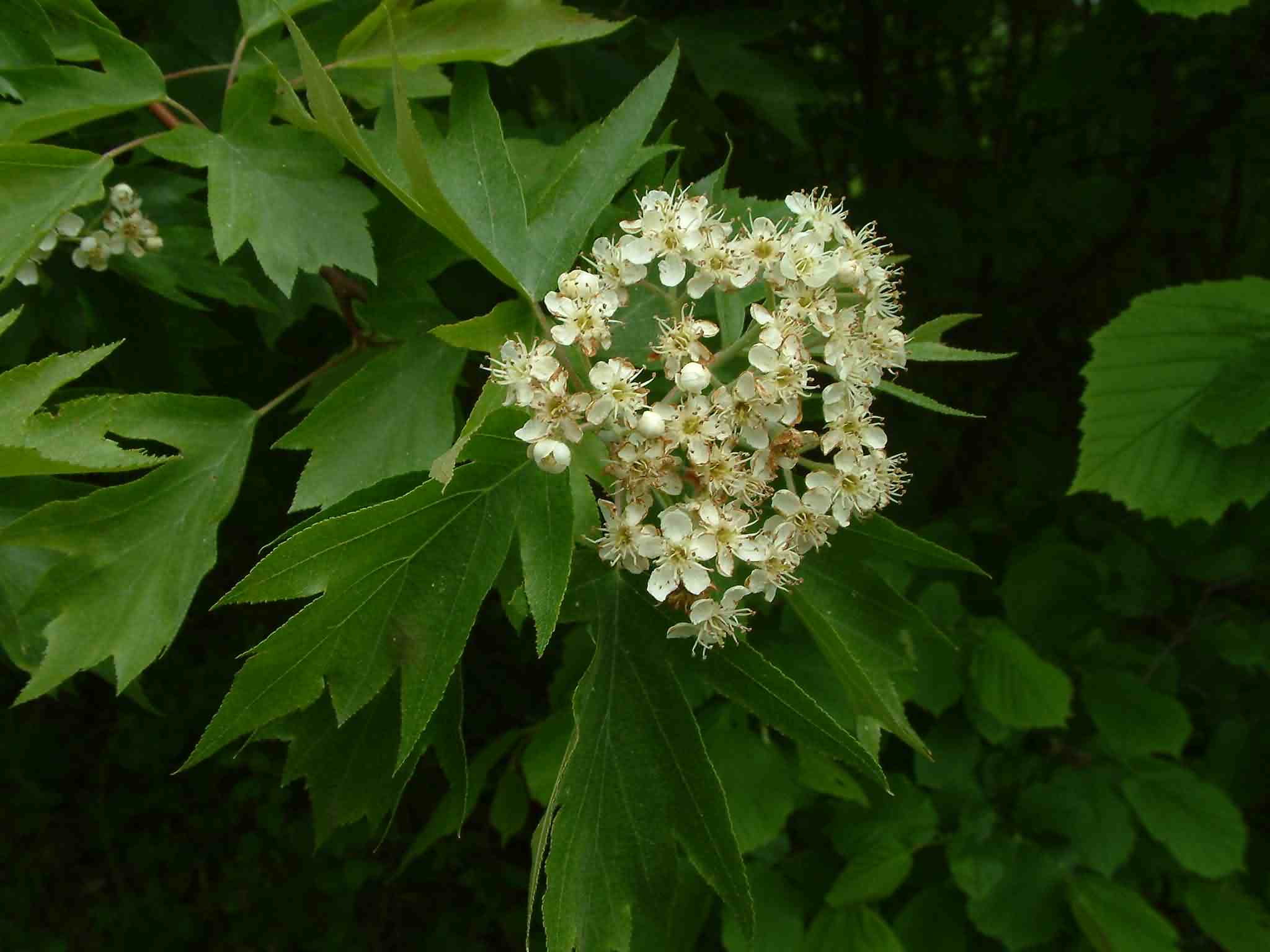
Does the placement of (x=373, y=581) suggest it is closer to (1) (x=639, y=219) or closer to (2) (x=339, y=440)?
(2) (x=339, y=440)

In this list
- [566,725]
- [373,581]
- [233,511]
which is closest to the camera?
[373,581]

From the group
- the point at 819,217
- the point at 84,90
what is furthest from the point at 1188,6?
the point at 84,90

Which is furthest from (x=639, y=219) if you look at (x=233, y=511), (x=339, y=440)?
(x=233, y=511)

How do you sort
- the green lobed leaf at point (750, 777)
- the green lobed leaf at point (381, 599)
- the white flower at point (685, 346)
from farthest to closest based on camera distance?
the green lobed leaf at point (750, 777) < the white flower at point (685, 346) < the green lobed leaf at point (381, 599)

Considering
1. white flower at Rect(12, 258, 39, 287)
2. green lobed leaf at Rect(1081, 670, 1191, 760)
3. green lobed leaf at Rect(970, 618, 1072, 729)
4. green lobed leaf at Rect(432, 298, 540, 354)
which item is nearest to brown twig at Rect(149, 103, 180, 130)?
white flower at Rect(12, 258, 39, 287)

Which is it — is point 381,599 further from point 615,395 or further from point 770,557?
point 770,557

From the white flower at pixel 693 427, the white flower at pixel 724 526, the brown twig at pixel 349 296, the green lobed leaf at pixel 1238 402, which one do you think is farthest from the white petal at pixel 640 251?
the green lobed leaf at pixel 1238 402

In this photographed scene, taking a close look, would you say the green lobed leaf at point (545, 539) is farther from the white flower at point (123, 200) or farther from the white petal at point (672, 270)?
the white flower at point (123, 200)
